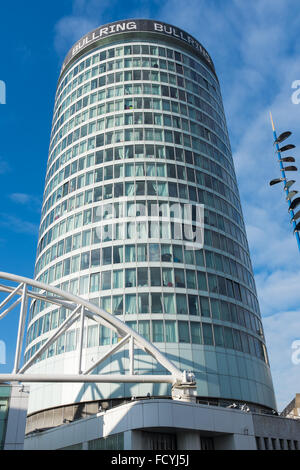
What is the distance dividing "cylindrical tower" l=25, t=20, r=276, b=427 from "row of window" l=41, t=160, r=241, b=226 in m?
0.18

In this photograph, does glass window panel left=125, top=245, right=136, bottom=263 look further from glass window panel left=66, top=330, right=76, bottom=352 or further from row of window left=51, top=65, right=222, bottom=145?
row of window left=51, top=65, right=222, bottom=145

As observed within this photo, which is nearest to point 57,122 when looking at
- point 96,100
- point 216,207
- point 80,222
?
point 96,100

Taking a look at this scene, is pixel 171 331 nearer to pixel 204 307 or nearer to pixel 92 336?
pixel 204 307

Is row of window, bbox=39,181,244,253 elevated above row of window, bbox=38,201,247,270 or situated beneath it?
elevated above

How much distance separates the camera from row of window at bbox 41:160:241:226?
55.7 metres

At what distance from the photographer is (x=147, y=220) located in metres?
53.0

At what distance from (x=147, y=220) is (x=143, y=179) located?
21.4 feet

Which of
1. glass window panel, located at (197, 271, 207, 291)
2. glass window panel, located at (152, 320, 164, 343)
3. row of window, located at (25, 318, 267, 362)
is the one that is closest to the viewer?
glass window panel, located at (152, 320, 164, 343)

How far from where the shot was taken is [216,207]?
193ft

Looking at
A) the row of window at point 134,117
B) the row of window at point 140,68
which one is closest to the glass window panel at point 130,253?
the row of window at point 134,117

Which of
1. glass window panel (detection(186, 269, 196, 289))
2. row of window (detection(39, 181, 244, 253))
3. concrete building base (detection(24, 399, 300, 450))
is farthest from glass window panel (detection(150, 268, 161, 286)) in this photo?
concrete building base (detection(24, 399, 300, 450))

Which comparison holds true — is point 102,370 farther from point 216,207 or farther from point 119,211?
point 216,207
